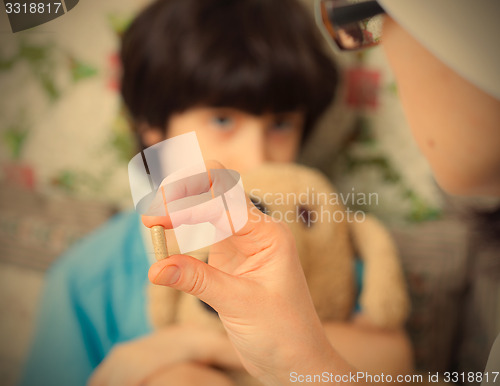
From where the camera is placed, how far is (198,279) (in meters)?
0.24

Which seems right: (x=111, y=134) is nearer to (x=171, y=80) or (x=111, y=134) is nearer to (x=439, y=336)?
(x=171, y=80)

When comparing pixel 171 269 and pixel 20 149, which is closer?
pixel 171 269

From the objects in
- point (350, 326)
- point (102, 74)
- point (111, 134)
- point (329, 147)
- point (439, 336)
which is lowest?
point (439, 336)

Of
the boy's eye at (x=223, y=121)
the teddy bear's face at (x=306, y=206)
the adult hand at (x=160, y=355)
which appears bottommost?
the adult hand at (x=160, y=355)

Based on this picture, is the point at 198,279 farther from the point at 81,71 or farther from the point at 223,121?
the point at 81,71

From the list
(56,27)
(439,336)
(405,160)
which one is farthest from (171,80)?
(439,336)

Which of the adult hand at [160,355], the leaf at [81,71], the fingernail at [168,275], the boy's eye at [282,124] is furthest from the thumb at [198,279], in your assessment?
the leaf at [81,71]

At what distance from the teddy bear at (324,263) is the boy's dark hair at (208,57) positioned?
16 cm

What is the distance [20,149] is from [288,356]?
0.69 metres

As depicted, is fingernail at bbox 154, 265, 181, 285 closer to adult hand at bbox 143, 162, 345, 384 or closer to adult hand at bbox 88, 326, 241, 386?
adult hand at bbox 143, 162, 345, 384

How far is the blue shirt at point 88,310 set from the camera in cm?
44

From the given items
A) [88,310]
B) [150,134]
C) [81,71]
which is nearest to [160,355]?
[88,310]

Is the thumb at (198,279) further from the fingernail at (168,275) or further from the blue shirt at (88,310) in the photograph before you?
the blue shirt at (88,310)

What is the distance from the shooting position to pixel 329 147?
2.54 ft
